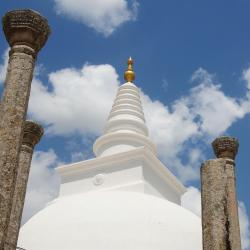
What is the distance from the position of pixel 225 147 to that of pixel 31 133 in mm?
4236

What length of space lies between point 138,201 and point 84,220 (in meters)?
2.03

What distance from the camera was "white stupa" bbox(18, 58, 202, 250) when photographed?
16.0 m

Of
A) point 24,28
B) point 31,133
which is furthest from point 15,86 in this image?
point 31,133

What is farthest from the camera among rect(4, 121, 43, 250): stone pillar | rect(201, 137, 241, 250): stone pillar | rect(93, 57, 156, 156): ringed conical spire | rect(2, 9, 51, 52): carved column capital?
rect(93, 57, 156, 156): ringed conical spire

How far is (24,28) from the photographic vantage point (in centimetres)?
863

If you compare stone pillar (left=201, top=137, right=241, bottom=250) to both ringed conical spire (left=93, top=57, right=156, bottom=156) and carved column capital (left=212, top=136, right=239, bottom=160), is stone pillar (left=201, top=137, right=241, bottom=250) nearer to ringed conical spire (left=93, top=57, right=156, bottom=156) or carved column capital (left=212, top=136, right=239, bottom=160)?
carved column capital (left=212, top=136, right=239, bottom=160)

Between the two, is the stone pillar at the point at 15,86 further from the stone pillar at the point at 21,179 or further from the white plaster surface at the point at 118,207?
the white plaster surface at the point at 118,207

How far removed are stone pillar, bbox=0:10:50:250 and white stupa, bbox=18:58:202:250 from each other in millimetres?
8740

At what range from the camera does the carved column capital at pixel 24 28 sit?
8.62m

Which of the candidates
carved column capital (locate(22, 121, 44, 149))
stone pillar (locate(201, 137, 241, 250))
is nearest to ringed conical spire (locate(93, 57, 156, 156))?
carved column capital (locate(22, 121, 44, 149))

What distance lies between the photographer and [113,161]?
20500 mm

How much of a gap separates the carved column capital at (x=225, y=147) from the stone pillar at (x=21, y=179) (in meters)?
3.87

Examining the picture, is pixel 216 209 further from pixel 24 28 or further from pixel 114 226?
pixel 114 226

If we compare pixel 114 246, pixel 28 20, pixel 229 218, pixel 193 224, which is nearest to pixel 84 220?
pixel 114 246
